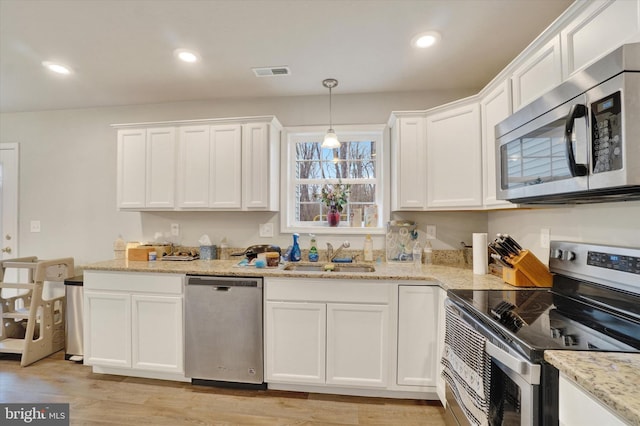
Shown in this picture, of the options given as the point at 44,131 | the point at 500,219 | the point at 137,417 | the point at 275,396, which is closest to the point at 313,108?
the point at 500,219

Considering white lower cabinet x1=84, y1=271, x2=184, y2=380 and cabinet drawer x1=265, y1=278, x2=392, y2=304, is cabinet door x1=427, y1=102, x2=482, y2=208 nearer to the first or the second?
cabinet drawer x1=265, y1=278, x2=392, y2=304

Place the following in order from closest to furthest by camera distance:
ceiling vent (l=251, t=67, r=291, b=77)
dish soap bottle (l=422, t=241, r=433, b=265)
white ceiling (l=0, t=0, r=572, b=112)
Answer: white ceiling (l=0, t=0, r=572, b=112), ceiling vent (l=251, t=67, r=291, b=77), dish soap bottle (l=422, t=241, r=433, b=265)

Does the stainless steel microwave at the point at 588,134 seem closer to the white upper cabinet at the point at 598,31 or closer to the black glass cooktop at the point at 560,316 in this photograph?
the white upper cabinet at the point at 598,31

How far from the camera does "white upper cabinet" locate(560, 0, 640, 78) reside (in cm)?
105

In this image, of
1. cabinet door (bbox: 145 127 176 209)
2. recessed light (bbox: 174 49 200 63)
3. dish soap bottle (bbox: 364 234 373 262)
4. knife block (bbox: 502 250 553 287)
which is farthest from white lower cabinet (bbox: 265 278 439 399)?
recessed light (bbox: 174 49 200 63)

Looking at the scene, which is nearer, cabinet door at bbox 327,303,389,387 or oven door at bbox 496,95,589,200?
oven door at bbox 496,95,589,200

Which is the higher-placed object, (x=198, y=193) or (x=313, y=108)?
(x=313, y=108)

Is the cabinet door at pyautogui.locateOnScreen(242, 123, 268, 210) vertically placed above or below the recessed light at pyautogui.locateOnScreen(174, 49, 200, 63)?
below

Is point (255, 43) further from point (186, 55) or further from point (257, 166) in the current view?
point (257, 166)

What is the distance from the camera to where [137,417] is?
1901mm

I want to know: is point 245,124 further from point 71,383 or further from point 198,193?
point 71,383

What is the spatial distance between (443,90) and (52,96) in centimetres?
385

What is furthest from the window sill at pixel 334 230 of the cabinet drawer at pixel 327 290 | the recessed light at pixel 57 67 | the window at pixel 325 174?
the recessed light at pixel 57 67

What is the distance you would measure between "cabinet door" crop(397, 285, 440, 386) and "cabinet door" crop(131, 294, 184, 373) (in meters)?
1.65
